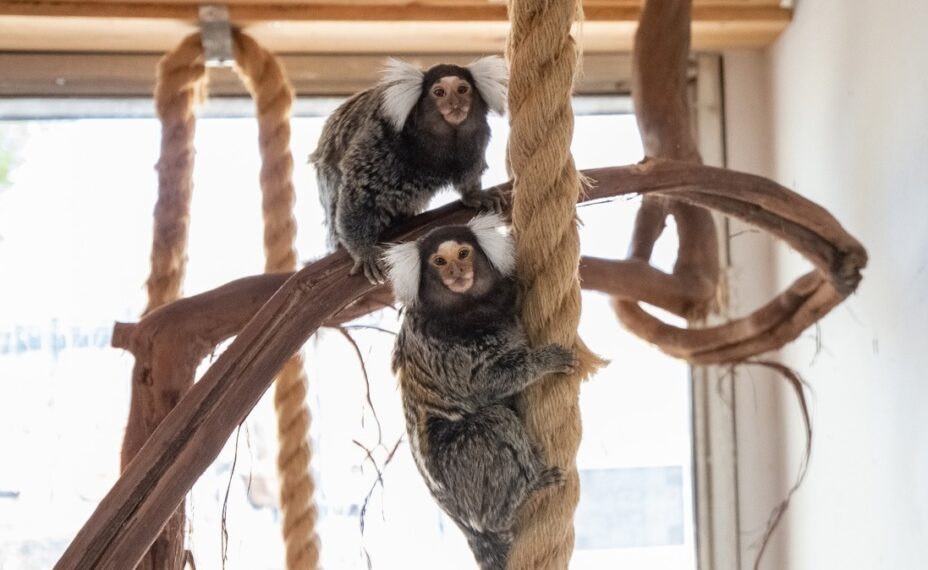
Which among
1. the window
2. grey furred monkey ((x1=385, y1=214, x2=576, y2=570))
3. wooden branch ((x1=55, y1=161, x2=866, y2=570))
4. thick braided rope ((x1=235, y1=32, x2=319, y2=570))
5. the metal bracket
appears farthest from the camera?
the window

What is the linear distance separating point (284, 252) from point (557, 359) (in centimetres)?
105

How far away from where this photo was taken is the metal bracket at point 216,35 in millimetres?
2324

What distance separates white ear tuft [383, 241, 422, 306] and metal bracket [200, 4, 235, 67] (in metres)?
1.02

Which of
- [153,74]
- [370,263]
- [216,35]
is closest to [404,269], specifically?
[370,263]

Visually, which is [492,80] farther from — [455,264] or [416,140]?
[455,264]

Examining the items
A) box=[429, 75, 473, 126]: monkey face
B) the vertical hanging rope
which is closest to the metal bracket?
the vertical hanging rope

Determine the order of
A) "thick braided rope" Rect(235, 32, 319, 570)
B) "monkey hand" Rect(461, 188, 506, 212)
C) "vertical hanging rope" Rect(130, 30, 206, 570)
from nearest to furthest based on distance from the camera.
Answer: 1. "monkey hand" Rect(461, 188, 506, 212)
2. "thick braided rope" Rect(235, 32, 319, 570)
3. "vertical hanging rope" Rect(130, 30, 206, 570)

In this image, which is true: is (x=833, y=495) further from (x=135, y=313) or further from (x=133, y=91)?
(x=133, y=91)

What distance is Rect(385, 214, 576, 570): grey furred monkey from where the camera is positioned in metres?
1.46

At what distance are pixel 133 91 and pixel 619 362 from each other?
1.64 m

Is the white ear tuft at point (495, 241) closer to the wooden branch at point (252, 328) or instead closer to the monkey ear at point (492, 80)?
the wooden branch at point (252, 328)

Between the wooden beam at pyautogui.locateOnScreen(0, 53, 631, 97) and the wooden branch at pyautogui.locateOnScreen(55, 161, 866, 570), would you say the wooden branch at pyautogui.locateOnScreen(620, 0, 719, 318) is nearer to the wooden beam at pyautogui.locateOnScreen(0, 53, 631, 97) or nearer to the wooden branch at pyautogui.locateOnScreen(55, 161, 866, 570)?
the wooden branch at pyautogui.locateOnScreen(55, 161, 866, 570)

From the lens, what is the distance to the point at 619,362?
2.74 m

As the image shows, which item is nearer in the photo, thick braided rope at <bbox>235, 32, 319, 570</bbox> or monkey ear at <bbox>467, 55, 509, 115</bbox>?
monkey ear at <bbox>467, 55, 509, 115</bbox>
